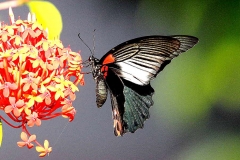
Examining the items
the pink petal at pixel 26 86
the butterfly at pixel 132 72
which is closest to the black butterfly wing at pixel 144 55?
the butterfly at pixel 132 72

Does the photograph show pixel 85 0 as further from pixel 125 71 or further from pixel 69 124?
pixel 69 124

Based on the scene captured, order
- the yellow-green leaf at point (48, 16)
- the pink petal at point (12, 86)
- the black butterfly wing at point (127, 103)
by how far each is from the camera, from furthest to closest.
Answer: the black butterfly wing at point (127, 103) < the yellow-green leaf at point (48, 16) < the pink petal at point (12, 86)

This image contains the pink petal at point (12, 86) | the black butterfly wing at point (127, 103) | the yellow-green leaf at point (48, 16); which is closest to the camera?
the pink petal at point (12, 86)

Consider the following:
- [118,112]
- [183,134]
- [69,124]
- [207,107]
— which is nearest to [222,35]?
[207,107]

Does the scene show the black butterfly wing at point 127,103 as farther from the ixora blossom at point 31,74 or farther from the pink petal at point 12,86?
the pink petal at point 12,86

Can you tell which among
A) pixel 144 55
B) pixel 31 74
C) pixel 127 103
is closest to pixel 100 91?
pixel 127 103

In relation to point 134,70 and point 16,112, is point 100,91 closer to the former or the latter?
point 134,70
